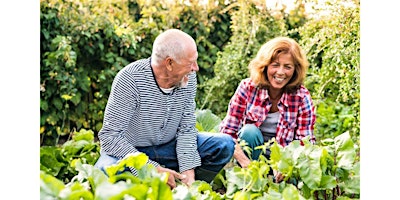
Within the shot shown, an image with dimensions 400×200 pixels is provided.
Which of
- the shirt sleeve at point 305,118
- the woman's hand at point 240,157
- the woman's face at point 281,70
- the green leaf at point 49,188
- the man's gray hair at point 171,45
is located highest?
the man's gray hair at point 171,45

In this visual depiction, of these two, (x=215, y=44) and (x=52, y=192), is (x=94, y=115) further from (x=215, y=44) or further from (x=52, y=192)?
(x=52, y=192)

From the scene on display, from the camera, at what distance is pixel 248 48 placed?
15.8 ft

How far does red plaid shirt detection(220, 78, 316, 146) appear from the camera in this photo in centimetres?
317

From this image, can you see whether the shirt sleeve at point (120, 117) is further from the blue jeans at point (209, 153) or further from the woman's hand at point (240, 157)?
the woman's hand at point (240, 157)

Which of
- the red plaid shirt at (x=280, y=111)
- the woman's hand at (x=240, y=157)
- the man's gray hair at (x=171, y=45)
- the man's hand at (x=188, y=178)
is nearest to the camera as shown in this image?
the man's gray hair at (x=171, y=45)

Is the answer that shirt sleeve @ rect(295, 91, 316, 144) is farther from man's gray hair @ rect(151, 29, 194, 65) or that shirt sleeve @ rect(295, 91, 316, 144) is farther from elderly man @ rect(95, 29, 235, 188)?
man's gray hair @ rect(151, 29, 194, 65)

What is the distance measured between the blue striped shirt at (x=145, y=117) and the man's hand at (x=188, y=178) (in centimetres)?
2

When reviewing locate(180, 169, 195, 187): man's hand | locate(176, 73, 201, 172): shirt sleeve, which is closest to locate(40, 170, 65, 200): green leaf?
locate(180, 169, 195, 187): man's hand

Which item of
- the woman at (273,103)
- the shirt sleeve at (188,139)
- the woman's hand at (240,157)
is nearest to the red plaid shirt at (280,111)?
the woman at (273,103)

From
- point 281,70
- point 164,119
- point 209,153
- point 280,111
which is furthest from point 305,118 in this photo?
point 164,119

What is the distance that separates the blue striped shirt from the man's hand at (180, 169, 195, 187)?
0.02 m

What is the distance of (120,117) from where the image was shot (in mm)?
2646

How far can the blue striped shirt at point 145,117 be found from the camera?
265cm

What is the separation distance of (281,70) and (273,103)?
0.22 m
